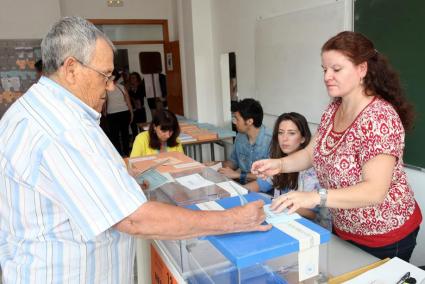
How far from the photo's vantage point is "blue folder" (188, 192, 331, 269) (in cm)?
81

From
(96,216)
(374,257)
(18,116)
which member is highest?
(18,116)

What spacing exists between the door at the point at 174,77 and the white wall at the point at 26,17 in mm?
1817

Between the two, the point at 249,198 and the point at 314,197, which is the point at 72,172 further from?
the point at 314,197

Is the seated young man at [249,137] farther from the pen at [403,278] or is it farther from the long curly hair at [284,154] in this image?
the pen at [403,278]

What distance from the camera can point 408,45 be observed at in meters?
2.19

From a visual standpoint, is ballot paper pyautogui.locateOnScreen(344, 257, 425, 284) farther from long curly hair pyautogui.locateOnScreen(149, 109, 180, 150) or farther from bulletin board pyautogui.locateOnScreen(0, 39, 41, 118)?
bulletin board pyautogui.locateOnScreen(0, 39, 41, 118)

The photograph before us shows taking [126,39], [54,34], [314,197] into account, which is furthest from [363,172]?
[126,39]

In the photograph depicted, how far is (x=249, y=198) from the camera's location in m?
1.16

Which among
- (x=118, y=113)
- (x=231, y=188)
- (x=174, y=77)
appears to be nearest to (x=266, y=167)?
(x=231, y=188)

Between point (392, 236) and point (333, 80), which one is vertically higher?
point (333, 80)

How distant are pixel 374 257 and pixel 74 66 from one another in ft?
4.04

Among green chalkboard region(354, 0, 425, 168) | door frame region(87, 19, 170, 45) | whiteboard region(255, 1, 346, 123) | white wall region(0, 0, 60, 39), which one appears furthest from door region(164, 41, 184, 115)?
green chalkboard region(354, 0, 425, 168)

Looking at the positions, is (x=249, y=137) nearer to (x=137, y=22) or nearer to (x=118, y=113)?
(x=118, y=113)

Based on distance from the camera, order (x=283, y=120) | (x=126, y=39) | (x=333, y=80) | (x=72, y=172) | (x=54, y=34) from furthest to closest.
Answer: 1. (x=126, y=39)
2. (x=283, y=120)
3. (x=333, y=80)
4. (x=54, y=34)
5. (x=72, y=172)
